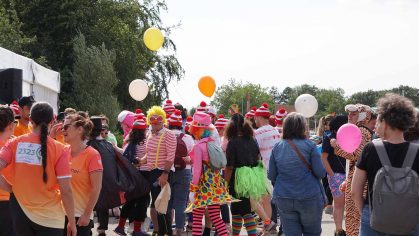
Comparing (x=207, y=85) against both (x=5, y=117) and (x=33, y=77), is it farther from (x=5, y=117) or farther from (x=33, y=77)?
(x=5, y=117)

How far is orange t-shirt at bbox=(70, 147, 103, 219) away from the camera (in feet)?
20.5

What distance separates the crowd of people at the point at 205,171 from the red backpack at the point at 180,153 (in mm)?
14

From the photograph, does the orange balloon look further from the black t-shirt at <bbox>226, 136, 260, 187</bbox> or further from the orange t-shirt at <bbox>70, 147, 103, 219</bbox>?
the orange t-shirt at <bbox>70, 147, 103, 219</bbox>

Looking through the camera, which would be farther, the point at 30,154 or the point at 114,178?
the point at 114,178

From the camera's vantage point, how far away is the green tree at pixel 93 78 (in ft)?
110

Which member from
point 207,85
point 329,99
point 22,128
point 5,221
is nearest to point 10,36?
point 207,85

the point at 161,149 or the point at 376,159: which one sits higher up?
the point at 376,159

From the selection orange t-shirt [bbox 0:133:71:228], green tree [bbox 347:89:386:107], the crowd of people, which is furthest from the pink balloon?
green tree [bbox 347:89:386:107]

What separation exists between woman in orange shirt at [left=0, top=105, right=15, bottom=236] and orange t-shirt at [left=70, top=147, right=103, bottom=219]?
60 centimetres

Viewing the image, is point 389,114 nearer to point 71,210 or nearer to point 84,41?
point 71,210

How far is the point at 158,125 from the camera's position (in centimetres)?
924

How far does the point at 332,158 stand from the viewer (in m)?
9.36

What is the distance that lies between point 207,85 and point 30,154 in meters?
8.66

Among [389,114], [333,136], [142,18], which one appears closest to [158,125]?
[333,136]
